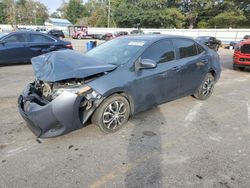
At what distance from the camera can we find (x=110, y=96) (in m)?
3.65

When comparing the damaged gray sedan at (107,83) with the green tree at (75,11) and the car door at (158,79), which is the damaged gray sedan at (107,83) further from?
the green tree at (75,11)

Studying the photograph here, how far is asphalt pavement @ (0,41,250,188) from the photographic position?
2.74 metres

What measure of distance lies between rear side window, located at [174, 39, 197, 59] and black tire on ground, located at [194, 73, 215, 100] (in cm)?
77

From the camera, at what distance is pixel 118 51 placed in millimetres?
4371

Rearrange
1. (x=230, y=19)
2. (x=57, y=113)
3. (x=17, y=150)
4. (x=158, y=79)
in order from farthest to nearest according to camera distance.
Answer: (x=230, y=19) → (x=158, y=79) → (x=17, y=150) → (x=57, y=113)

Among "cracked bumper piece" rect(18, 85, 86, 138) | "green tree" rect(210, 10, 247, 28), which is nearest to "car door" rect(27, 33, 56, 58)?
"cracked bumper piece" rect(18, 85, 86, 138)

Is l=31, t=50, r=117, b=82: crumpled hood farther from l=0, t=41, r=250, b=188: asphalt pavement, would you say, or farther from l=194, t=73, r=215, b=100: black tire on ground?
l=194, t=73, r=215, b=100: black tire on ground

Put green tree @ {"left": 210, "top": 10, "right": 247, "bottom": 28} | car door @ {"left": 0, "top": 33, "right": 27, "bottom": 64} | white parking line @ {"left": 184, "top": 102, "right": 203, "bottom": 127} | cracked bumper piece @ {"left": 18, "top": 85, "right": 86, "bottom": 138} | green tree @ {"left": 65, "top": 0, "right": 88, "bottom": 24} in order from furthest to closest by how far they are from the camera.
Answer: green tree @ {"left": 65, "top": 0, "right": 88, "bottom": 24}
green tree @ {"left": 210, "top": 10, "right": 247, "bottom": 28}
car door @ {"left": 0, "top": 33, "right": 27, "bottom": 64}
white parking line @ {"left": 184, "top": 102, "right": 203, "bottom": 127}
cracked bumper piece @ {"left": 18, "top": 85, "right": 86, "bottom": 138}

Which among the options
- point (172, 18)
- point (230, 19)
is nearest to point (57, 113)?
point (230, 19)

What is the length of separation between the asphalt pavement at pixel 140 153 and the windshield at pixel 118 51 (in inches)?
45.0

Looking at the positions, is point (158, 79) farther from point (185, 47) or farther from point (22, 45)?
point (22, 45)

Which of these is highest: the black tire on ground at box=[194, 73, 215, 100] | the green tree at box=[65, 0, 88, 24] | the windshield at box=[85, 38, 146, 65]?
the green tree at box=[65, 0, 88, 24]

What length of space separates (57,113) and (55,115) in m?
0.04

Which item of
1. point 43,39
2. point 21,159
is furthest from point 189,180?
point 43,39
